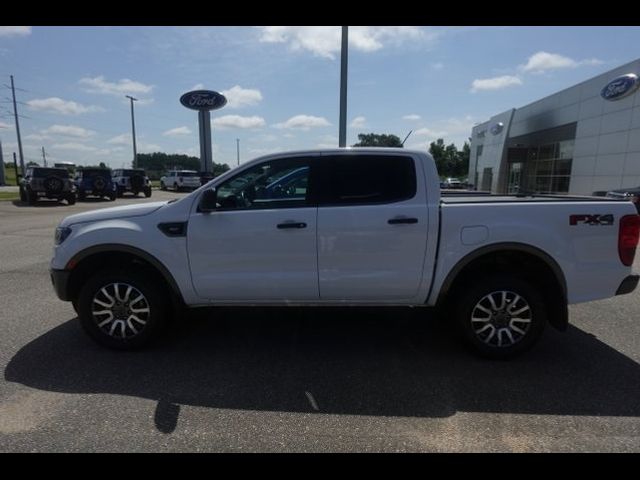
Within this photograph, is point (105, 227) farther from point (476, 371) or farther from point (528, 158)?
point (528, 158)

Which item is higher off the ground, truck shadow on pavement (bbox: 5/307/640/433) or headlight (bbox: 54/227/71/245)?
headlight (bbox: 54/227/71/245)

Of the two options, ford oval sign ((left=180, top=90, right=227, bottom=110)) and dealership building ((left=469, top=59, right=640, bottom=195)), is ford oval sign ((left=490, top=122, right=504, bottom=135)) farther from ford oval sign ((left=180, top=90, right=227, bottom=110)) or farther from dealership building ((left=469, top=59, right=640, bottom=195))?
ford oval sign ((left=180, top=90, right=227, bottom=110))

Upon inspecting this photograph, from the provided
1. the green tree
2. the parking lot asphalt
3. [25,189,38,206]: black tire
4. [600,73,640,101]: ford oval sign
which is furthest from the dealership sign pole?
the parking lot asphalt

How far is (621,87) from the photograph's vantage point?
781 inches

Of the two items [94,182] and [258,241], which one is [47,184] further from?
[258,241]

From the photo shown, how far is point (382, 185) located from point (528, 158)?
1226 inches

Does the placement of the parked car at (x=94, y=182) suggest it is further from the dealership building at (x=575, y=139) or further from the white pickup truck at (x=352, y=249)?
the white pickup truck at (x=352, y=249)

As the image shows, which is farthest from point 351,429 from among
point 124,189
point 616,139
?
point 124,189

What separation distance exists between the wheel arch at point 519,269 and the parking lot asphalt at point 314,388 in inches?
19.9

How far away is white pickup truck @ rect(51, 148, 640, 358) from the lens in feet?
12.0

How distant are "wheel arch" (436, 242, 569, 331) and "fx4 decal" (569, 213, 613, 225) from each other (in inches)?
14.9

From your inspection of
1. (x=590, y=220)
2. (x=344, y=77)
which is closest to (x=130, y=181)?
(x=344, y=77)

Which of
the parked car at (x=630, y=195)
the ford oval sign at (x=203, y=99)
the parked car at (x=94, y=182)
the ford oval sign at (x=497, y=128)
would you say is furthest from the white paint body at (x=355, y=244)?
the ford oval sign at (x=497, y=128)
